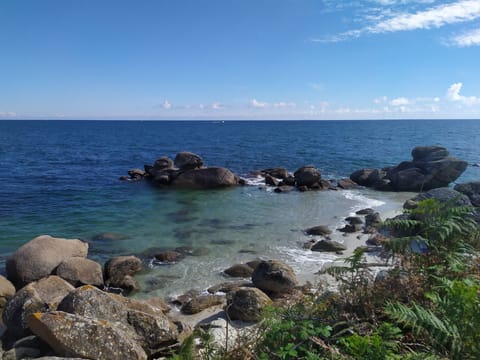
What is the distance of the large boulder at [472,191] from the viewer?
19.4 m

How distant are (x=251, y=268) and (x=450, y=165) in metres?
24.8

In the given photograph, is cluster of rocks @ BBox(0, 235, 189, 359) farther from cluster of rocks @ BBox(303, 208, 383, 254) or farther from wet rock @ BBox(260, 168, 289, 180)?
wet rock @ BBox(260, 168, 289, 180)

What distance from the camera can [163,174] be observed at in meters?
32.9

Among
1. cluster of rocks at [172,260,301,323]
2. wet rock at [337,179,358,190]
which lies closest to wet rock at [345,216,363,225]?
cluster of rocks at [172,260,301,323]

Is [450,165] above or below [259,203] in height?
above

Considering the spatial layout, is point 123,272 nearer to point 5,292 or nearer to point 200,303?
point 5,292

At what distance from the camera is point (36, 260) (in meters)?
12.4

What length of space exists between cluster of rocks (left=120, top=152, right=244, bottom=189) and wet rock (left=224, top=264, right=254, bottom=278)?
1786cm

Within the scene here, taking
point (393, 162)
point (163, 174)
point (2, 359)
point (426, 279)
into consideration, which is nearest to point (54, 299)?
point (2, 359)

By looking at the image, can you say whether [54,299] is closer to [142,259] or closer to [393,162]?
[142,259]

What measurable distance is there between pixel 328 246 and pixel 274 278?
197 inches

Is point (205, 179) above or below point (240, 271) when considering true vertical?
above

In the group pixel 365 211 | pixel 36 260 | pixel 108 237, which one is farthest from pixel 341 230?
pixel 36 260

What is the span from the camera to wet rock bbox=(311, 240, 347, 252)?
15.6 metres
